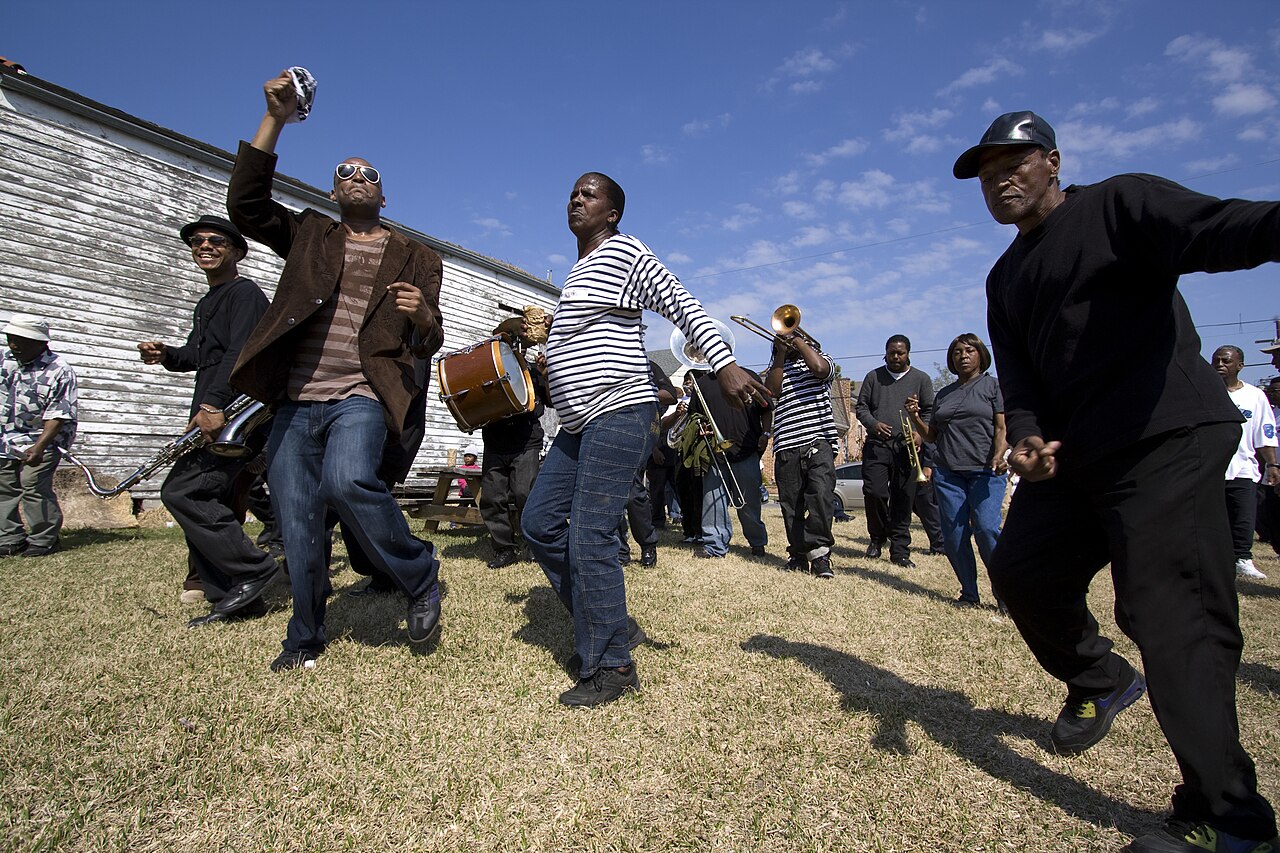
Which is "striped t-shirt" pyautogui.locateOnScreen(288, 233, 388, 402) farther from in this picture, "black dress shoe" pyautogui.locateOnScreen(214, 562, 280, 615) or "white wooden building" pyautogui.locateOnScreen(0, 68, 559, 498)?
"white wooden building" pyautogui.locateOnScreen(0, 68, 559, 498)

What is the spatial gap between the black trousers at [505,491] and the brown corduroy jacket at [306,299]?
2.73 m

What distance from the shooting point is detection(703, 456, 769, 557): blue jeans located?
7168 mm

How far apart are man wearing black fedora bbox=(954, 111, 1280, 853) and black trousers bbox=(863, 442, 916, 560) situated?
5.00 m

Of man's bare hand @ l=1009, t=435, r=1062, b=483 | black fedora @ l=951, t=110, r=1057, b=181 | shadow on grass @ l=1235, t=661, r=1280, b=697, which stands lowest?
shadow on grass @ l=1235, t=661, r=1280, b=697

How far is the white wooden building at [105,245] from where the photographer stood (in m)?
8.51

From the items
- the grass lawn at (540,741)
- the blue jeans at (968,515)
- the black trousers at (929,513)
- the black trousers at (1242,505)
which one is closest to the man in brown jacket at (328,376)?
the grass lawn at (540,741)

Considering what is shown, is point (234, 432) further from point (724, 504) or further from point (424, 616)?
point (724, 504)

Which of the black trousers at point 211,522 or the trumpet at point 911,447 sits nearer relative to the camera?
the black trousers at point 211,522

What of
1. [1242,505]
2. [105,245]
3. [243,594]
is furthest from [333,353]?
[105,245]

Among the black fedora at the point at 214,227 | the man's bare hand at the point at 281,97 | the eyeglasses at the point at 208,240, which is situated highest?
the man's bare hand at the point at 281,97

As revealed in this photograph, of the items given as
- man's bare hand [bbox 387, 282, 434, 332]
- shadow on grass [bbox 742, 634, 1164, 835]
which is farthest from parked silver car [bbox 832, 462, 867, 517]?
man's bare hand [bbox 387, 282, 434, 332]

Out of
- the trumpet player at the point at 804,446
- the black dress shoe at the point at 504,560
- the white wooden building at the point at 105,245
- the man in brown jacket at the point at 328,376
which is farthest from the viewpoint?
the white wooden building at the point at 105,245

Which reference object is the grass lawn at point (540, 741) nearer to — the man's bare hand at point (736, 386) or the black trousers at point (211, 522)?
the black trousers at point (211, 522)

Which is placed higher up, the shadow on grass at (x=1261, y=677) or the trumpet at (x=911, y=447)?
the trumpet at (x=911, y=447)
